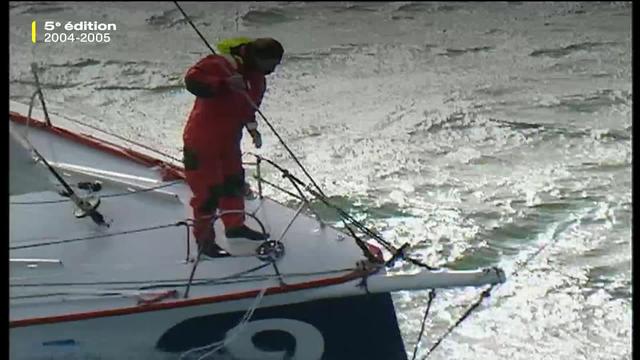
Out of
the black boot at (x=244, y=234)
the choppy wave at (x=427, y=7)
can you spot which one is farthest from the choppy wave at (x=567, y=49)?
the black boot at (x=244, y=234)

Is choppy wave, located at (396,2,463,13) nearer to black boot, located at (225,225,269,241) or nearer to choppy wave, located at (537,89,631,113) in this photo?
choppy wave, located at (537,89,631,113)

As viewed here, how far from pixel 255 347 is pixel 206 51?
20.6ft

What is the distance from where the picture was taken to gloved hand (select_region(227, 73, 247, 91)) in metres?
3.92

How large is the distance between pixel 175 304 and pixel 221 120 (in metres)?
0.74

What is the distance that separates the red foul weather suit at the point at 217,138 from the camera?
3977mm

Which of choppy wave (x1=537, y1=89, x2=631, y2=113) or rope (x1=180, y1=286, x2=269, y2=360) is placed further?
choppy wave (x1=537, y1=89, x2=631, y2=113)

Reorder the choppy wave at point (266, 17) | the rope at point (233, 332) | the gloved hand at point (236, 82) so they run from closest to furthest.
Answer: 1. the gloved hand at point (236, 82)
2. the rope at point (233, 332)
3. the choppy wave at point (266, 17)

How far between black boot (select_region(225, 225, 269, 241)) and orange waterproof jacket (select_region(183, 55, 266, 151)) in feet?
1.30

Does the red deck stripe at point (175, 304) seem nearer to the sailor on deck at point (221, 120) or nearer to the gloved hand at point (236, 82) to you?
the sailor on deck at point (221, 120)

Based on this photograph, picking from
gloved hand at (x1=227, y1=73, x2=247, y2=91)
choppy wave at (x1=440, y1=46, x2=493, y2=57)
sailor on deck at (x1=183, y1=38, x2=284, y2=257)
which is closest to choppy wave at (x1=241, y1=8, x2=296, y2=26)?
choppy wave at (x1=440, y1=46, x2=493, y2=57)

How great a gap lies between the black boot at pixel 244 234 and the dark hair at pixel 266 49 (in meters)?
0.76

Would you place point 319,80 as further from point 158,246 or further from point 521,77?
point 158,246

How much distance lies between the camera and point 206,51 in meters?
10.1

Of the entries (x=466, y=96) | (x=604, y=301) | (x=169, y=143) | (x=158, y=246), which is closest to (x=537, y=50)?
(x=466, y=96)
